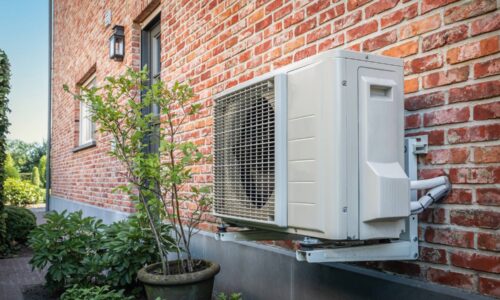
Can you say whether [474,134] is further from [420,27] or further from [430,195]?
[420,27]

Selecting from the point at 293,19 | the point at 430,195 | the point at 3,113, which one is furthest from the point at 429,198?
the point at 3,113

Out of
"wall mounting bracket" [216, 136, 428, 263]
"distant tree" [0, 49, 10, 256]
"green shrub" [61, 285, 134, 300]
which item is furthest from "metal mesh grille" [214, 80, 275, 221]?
"distant tree" [0, 49, 10, 256]

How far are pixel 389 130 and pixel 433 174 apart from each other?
1.08ft

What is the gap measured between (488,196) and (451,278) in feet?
1.22

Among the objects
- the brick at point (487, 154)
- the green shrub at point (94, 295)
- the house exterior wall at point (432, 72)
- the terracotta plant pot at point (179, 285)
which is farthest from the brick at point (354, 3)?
the green shrub at point (94, 295)

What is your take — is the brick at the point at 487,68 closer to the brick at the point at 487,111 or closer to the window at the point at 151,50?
the brick at the point at 487,111

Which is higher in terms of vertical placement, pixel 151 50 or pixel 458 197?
pixel 151 50

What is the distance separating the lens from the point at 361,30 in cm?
235

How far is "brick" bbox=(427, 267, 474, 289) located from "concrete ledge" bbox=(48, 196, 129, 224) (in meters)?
4.38

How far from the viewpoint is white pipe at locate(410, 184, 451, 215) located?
1.86 metres

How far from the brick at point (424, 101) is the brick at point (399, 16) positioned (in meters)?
0.37

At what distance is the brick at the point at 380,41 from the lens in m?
2.19

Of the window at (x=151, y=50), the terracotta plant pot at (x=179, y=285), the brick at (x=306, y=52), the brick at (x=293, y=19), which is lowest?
the terracotta plant pot at (x=179, y=285)

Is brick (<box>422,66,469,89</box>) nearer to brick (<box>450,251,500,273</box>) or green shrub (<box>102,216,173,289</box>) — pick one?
brick (<box>450,251,500,273</box>)
